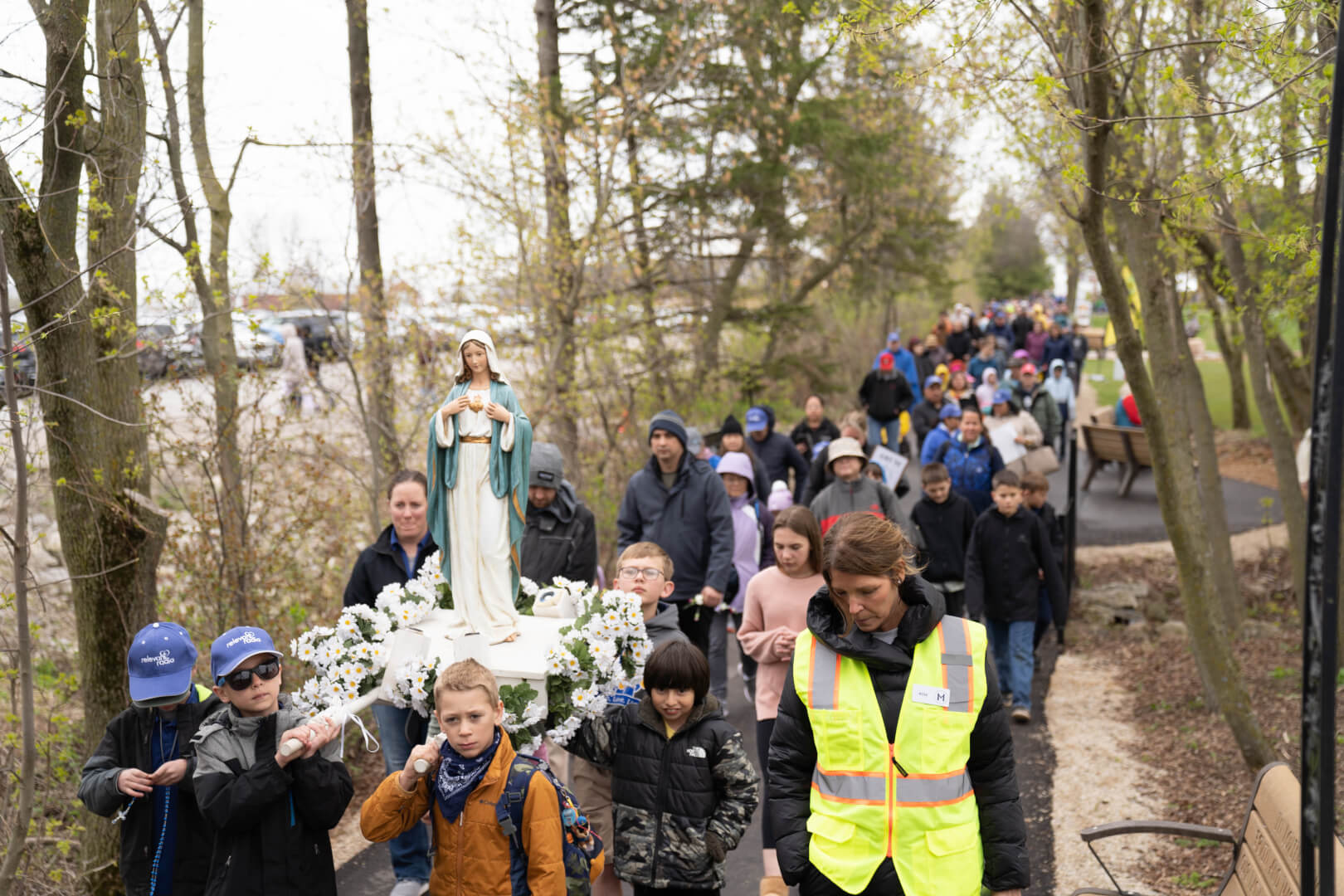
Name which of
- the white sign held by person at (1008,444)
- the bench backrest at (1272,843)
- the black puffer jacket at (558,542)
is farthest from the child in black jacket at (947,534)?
the bench backrest at (1272,843)

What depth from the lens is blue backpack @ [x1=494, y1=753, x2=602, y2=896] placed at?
153 inches

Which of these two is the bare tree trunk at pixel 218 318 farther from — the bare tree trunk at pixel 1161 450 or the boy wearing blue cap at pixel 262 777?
the bare tree trunk at pixel 1161 450

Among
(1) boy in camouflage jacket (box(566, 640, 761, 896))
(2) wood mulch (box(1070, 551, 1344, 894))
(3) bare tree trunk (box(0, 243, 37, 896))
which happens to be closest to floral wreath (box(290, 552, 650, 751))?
(1) boy in camouflage jacket (box(566, 640, 761, 896))

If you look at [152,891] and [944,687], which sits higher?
[944,687]

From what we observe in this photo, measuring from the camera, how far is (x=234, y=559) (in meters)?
7.40

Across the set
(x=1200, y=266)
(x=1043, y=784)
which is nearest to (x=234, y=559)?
(x=1043, y=784)

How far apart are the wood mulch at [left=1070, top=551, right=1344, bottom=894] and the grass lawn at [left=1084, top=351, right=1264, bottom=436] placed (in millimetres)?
9123

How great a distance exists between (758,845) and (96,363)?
4.44 m

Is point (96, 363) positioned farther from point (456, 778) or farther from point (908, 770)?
point (908, 770)

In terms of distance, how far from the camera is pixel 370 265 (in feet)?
38.4

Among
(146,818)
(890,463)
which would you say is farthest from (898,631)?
(890,463)

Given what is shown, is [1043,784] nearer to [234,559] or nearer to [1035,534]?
[1035,534]

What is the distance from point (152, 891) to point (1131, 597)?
34.9ft

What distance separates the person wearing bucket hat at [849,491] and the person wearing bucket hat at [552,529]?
1.72 m
